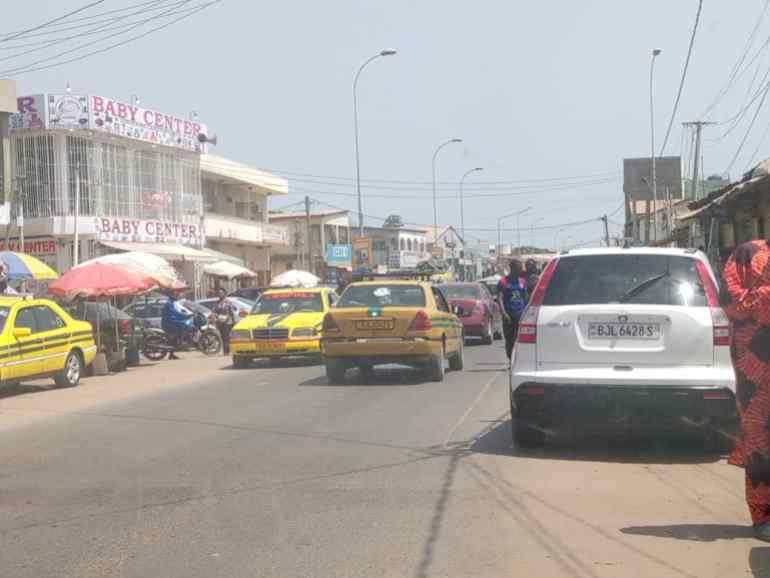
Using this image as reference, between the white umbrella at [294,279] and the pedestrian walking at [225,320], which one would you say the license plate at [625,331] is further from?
the white umbrella at [294,279]

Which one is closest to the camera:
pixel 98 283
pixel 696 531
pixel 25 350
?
pixel 696 531

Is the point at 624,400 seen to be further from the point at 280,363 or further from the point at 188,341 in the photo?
the point at 188,341

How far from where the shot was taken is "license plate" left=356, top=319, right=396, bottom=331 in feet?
50.7

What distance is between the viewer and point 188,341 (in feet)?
80.3

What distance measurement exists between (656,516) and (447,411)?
18.3 ft

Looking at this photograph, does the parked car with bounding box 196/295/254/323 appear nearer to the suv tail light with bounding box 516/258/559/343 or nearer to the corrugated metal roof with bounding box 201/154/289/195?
the corrugated metal roof with bounding box 201/154/289/195

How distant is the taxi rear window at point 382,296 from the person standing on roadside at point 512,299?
1449 millimetres

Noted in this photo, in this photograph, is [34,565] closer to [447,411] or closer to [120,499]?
[120,499]

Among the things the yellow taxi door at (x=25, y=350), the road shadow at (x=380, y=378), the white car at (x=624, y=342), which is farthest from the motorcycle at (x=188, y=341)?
the white car at (x=624, y=342)

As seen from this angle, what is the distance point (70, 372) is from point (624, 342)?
11653 mm

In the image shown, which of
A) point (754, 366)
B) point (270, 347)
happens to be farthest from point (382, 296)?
point (754, 366)

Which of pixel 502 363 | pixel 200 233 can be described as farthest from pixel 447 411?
pixel 200 233

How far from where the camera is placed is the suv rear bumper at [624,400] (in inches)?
319

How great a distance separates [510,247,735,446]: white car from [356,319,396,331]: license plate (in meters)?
6.83
